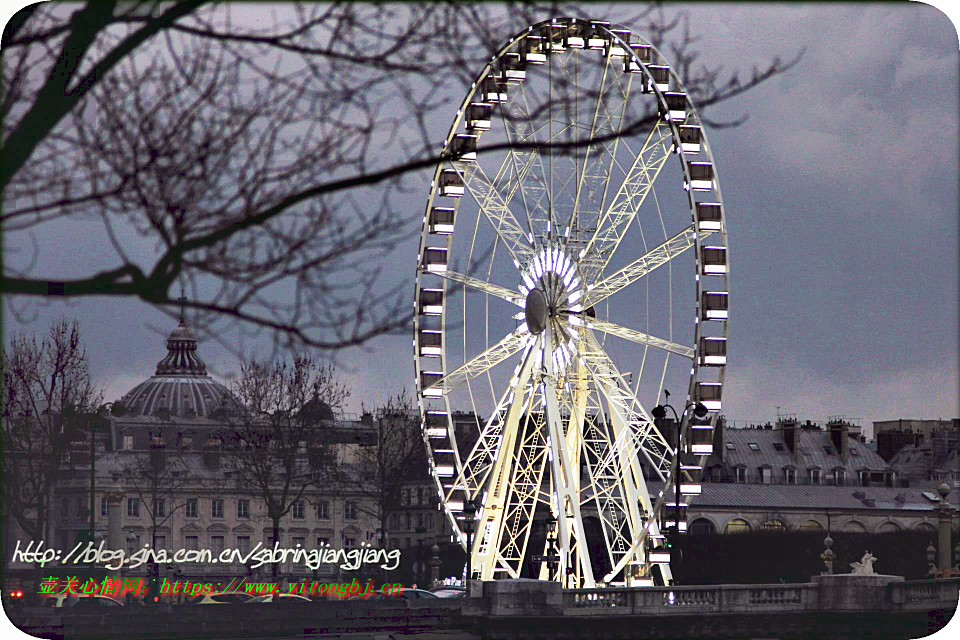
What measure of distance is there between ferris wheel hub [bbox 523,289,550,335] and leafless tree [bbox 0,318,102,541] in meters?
19.5

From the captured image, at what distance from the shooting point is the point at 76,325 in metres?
62.3

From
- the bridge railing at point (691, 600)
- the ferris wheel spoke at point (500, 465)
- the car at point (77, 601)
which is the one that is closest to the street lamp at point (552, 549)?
the ferris wheel spoke at point (500, 465)

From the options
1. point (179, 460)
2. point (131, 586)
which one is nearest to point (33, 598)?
point (131, 586)

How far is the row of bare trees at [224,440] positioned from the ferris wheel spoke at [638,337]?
13816 mm

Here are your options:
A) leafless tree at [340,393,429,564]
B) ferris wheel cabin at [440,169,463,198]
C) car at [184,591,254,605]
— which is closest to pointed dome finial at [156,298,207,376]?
leafless tree at [340,393,429,564]

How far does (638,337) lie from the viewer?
37.8 m

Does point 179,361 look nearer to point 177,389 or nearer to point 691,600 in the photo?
point 177,389

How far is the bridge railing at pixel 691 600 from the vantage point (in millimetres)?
36938

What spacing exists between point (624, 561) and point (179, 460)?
60.2m

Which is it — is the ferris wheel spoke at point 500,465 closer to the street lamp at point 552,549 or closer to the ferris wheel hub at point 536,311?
the ferris wheel hub at point 536,311

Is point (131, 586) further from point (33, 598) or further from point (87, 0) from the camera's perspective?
point (87, 0)

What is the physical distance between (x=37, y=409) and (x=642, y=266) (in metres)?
29.2

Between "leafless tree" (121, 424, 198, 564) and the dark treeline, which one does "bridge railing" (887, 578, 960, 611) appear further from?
"leafless tree" (121, 424, 198, 564)

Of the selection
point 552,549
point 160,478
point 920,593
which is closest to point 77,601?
point 552,549
